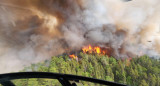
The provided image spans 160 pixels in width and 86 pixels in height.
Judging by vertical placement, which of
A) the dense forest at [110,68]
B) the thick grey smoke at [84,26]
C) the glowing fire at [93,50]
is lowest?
the dense forest at [110,68]

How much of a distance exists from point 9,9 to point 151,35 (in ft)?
13.2

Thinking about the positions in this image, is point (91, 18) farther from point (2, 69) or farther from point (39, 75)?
point (39, 75)

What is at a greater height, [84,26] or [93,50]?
[84,26]

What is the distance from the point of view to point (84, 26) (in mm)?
4020

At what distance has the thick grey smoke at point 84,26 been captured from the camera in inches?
142

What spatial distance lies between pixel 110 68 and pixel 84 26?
5.00ft

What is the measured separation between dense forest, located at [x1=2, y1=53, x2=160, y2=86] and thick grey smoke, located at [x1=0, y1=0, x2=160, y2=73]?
0.21 m

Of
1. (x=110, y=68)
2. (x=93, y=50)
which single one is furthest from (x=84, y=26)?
(x=110, y=68)

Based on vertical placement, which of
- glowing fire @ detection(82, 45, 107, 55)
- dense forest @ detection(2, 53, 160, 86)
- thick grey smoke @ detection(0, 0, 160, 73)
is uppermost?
thick grey smoke @ detection(0, 0, 160, 73)

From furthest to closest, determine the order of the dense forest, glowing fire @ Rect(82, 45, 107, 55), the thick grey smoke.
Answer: glowing fire @ Rect(82, 45, 107, 55)
the dense forest
the thick grey smoke

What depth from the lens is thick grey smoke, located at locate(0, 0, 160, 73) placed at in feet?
11.8

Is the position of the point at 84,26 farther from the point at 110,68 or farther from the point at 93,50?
the point at 110,68

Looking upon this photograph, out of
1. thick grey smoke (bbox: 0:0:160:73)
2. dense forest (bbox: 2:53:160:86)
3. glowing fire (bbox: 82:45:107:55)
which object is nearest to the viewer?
thick grey smoke (bbox: 0:0:160:73)

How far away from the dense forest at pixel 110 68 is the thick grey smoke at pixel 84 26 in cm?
21
